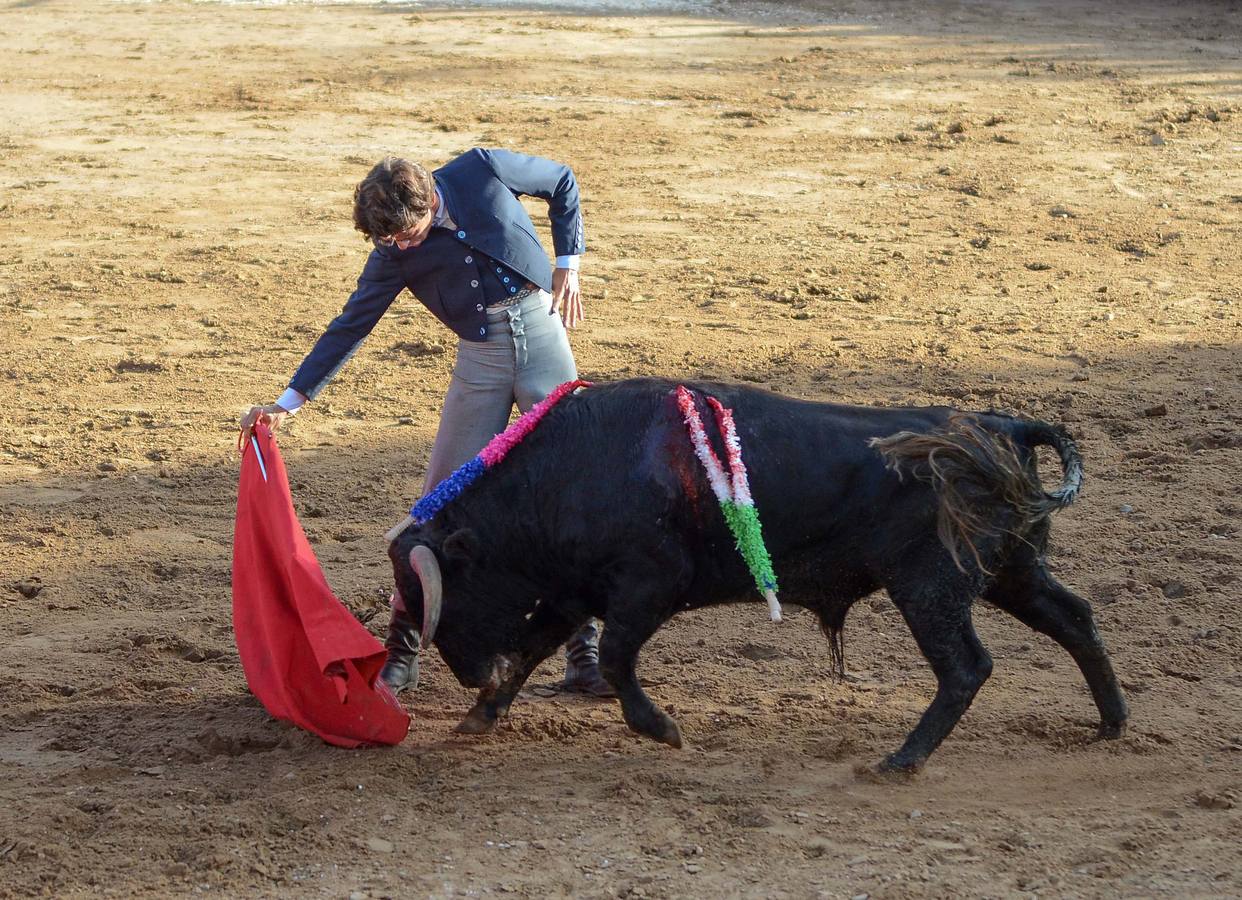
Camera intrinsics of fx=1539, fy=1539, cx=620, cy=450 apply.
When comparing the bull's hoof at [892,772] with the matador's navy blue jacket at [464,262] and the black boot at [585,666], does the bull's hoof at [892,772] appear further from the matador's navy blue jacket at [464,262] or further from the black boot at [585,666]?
the matador's navy blue jacket at [464,262]

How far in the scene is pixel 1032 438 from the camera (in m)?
4.43

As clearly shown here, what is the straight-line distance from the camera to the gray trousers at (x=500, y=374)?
187 inches

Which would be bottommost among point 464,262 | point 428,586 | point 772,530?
point 428,586

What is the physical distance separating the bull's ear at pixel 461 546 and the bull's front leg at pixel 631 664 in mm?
451

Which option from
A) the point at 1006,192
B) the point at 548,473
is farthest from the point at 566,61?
the point at 548,473

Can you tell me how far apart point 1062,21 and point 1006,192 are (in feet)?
24.1

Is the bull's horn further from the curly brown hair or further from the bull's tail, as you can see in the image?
the bull's tail

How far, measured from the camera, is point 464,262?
4.59 meters

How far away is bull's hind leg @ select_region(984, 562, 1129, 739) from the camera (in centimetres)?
451

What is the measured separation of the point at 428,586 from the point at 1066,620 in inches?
74.4

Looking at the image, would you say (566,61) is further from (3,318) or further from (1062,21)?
(3,318)

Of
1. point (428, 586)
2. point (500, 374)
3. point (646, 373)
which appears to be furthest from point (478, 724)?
point (646, 373)

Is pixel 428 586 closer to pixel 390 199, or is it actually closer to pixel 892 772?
pixel 390 199

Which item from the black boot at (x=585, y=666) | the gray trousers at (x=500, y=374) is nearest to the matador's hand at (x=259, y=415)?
the gray trousers at (x=500, y=374)
